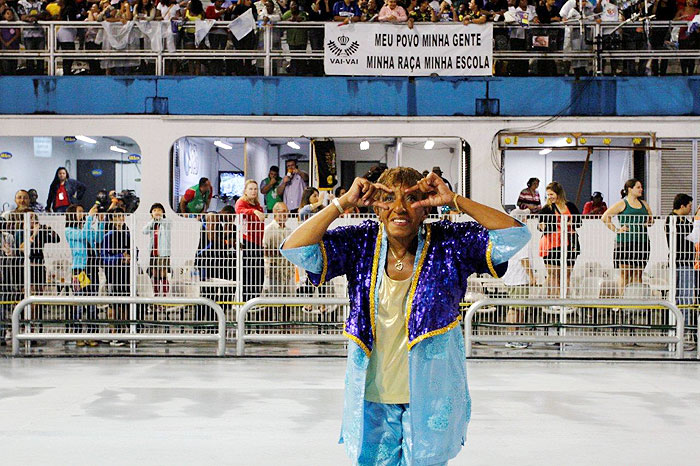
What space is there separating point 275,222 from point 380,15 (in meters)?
5.37

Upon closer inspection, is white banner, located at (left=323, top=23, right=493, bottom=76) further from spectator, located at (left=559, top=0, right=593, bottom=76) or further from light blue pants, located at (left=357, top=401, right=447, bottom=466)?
light blue pants, located at (left=357, top=401, right=447, bottom=466)

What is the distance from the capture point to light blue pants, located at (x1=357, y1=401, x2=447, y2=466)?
13.5ft

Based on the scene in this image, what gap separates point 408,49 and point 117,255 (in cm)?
626

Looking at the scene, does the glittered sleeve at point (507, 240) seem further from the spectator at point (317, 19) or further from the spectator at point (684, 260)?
the spectator at point (317, 19)

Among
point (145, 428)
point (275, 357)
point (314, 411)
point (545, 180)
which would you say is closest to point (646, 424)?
point (314, 411)

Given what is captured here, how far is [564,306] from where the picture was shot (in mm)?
12023

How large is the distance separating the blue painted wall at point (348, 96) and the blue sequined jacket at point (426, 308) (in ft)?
39.3

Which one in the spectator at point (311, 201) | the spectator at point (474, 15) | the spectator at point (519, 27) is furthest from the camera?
the spectator at point (519, 27)

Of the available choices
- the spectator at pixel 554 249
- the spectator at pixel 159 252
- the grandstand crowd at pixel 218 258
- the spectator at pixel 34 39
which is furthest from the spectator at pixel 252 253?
the spectator at pixel 34 39

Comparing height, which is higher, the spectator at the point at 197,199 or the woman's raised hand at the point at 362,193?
the spectator at the point at 197,199

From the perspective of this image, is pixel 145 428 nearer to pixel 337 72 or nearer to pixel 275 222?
pixel 275 222

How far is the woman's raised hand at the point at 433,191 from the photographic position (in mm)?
3969

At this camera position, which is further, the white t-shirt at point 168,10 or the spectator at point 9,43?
the white t-shirt at point 168,10

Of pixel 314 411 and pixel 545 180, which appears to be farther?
pixel 545 180
